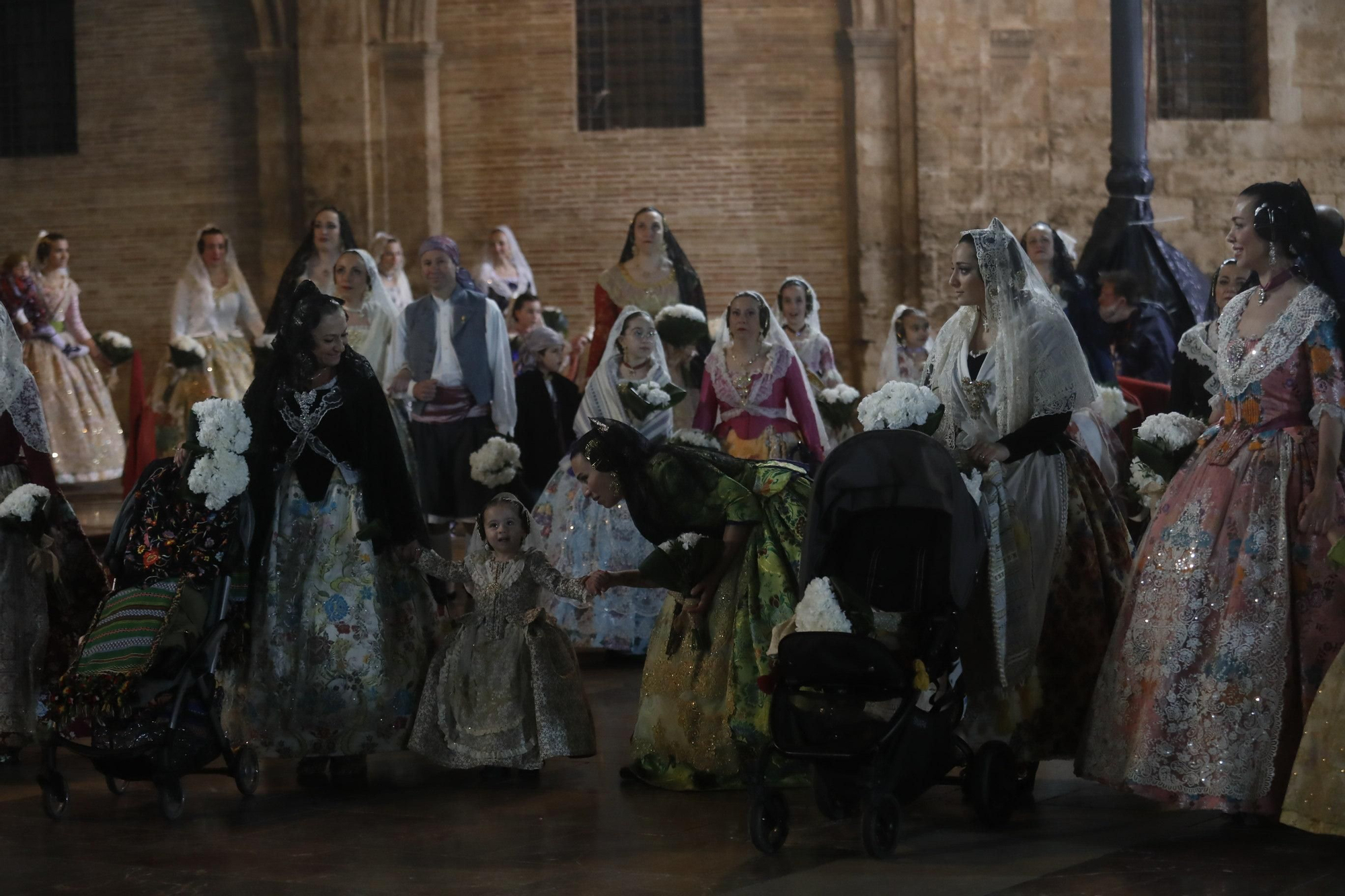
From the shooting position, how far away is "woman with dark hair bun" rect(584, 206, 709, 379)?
1079 cm

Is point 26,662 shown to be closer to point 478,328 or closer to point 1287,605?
→ point 478,328

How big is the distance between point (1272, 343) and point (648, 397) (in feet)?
12.2

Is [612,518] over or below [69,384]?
below

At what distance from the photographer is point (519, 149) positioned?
55.1ft

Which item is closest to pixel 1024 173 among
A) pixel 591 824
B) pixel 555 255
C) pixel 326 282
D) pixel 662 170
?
pixel 662 170

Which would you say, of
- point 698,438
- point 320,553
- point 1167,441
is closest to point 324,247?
point 698,438

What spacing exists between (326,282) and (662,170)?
6.10m

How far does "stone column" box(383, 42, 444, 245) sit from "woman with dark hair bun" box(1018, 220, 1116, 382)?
6.95 metres

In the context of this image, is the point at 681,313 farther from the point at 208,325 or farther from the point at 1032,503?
the point at 208,325

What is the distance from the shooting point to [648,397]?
8672mm

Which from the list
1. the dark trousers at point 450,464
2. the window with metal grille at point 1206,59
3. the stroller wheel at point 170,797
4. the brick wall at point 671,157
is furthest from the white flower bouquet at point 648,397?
the window with metal grille at point 1206,59

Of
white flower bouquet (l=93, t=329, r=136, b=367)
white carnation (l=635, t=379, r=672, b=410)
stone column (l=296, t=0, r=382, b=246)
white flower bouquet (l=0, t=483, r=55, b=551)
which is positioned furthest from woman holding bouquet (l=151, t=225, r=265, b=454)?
white flower bouquet (l=0, t=483, r=55, b=551)

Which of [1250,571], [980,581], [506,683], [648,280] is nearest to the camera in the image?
[1250,571]

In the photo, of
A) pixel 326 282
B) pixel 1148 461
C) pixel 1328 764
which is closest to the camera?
pixel 1328 764
